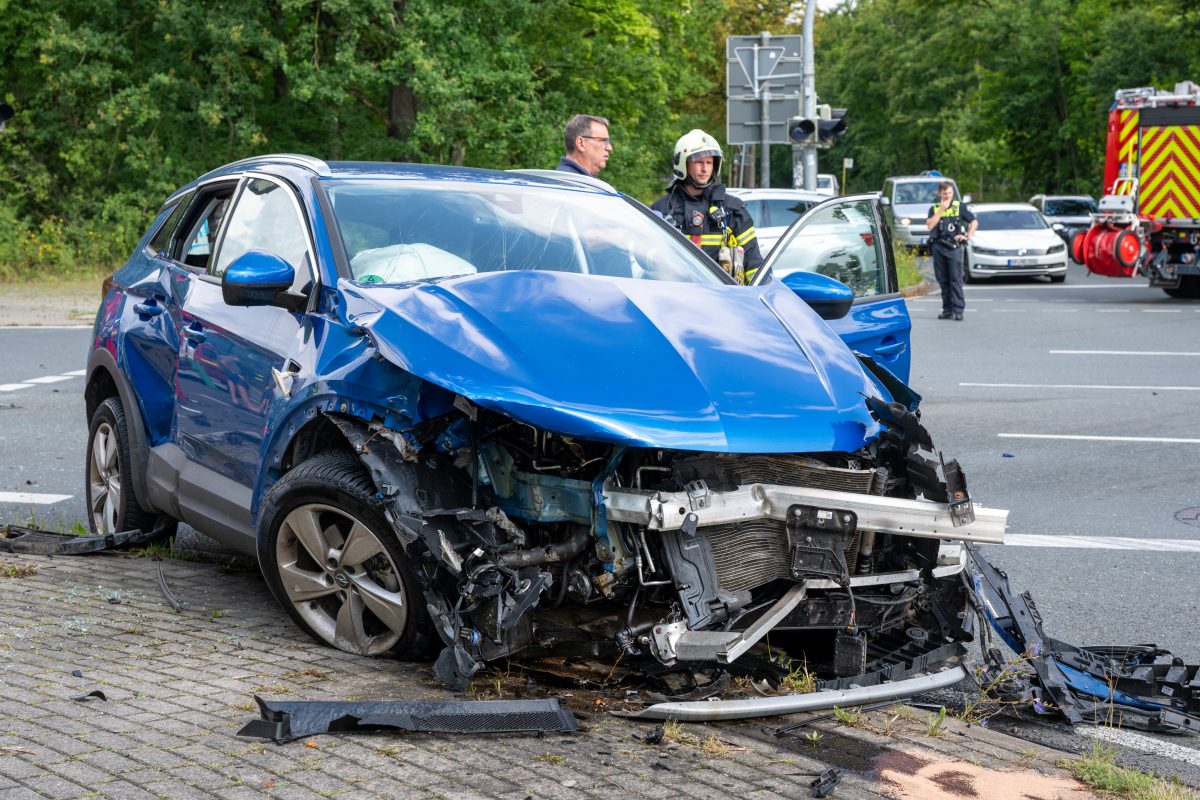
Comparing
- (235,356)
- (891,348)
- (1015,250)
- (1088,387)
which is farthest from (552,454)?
(1015,250)

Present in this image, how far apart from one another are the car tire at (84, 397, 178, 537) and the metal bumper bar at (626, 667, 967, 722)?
3203 millimetres

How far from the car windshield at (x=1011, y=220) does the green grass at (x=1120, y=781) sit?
26188mm

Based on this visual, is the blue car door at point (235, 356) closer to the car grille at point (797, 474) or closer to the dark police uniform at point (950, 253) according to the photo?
the car grille at point (797, 474)

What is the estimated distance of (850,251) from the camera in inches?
320

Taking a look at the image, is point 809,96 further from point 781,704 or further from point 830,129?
point 781,704

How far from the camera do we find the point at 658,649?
13.7 feet

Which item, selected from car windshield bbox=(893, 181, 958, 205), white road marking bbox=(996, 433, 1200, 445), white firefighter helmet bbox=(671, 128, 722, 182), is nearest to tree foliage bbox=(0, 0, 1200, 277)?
car windshield bbox=(893, 181, 958, 205)

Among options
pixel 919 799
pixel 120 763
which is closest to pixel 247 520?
pixel 120 763

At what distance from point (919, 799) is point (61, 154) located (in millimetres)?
26383

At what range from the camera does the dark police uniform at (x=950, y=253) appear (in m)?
19.9

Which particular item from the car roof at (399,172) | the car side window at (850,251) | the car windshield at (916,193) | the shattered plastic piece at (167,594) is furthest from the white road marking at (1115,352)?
the car windshield at (916,193)

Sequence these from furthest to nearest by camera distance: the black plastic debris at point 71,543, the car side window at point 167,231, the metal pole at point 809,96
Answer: the metal pole at point 809,96 < the car side window at point 167,231 < the black plastic debris at point 71,543

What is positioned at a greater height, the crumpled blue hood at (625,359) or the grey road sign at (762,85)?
the grey road sign at (762,85)

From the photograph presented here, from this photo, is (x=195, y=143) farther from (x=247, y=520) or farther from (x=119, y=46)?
(x=247, y=520)
